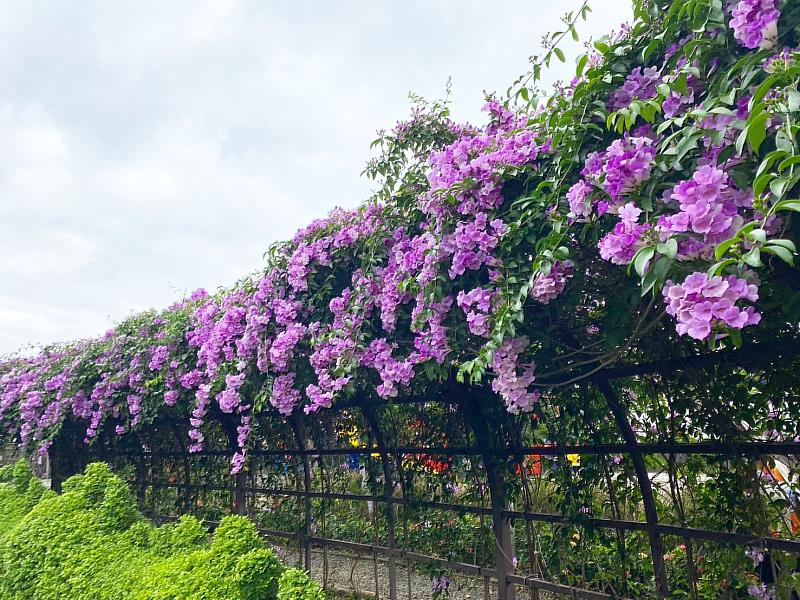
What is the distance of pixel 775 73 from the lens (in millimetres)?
1258

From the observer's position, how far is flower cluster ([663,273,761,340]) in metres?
1.21

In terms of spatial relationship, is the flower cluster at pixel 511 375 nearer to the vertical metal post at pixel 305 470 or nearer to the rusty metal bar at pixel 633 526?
the rusty metal bar at pixel 633 526

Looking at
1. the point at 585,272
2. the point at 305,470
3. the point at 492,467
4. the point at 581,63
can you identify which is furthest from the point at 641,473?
the point at 305,470

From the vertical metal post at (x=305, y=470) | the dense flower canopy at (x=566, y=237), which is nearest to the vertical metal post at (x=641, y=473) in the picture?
the dense flower canopy at (x=566, y=237)

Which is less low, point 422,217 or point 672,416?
point 422,217

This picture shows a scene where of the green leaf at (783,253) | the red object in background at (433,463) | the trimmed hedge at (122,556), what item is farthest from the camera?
the red object in background at (433,463)

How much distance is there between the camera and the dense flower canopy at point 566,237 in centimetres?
134

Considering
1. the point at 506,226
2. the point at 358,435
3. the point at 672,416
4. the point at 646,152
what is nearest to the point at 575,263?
the point at 506,226

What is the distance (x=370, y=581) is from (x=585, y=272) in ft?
13.7

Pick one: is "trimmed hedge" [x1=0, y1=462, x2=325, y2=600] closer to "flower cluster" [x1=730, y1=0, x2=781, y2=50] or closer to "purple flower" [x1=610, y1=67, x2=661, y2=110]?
"purple flower" [x1=610, y1=67, x2=661, y2=110]

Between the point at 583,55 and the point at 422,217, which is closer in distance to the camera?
the point at 583,55

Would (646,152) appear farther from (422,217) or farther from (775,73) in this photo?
(422,217)

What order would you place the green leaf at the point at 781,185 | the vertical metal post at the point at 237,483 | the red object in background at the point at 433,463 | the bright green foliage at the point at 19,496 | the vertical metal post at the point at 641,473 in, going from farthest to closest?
the bright green foliage at the point at 19,496
the vertical metal post at the point at 237,483
the red object in background at the point at 433,463
the vertical metal post at the point at 641,473
the green leaf at the point at 781,185

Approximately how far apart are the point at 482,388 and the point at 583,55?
185 cm
